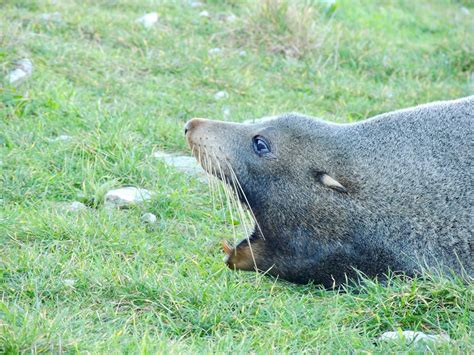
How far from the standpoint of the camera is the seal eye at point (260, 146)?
4.75m

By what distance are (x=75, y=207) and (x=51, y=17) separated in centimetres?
354

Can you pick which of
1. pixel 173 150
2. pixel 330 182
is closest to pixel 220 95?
pixel 173 150

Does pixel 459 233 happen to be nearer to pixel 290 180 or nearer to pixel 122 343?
pixel 290 180

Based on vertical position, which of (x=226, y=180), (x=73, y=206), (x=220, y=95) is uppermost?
(x=226, y=180)

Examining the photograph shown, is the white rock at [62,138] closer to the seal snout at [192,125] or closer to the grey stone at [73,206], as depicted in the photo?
the grey stone at [73,206]

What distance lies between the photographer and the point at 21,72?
21.6 ft

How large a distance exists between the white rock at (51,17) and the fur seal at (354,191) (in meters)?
3.67

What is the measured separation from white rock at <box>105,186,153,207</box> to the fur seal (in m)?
0.61

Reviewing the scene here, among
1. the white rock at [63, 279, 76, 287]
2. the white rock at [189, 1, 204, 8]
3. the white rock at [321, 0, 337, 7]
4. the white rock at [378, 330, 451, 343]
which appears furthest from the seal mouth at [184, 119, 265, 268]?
the white rock at [321, 0, 337, 7]

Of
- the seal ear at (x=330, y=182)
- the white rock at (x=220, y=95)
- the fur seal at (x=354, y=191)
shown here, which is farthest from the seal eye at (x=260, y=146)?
the white rock at (x=220, y=95)

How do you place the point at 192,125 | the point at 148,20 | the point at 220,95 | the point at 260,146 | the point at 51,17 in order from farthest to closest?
the point at 148,20, the point at 51,17, the point at 220,95, the point at 192,125, the point at 260,146

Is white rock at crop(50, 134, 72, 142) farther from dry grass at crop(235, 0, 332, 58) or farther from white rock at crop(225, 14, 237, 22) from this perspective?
white rock at crop(225, 14, 237, 22)

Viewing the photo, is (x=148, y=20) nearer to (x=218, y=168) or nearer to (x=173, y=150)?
(x=173, y=150)

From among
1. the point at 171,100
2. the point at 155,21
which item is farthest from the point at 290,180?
the point at 155,21
